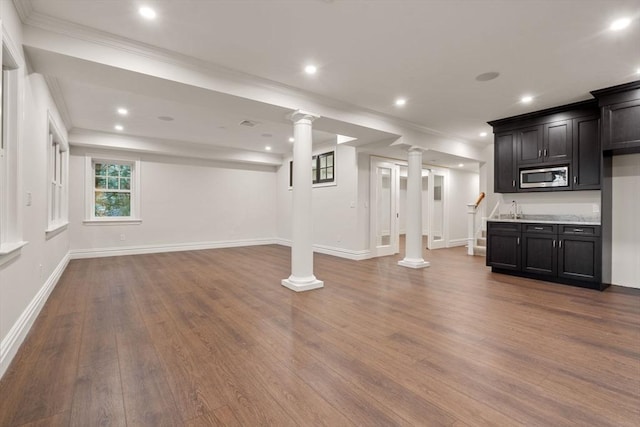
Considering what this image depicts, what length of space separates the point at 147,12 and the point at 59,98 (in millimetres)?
2987

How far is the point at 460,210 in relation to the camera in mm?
9039

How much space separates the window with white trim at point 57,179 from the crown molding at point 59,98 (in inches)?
14.5

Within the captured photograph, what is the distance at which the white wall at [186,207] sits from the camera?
21.3 ft

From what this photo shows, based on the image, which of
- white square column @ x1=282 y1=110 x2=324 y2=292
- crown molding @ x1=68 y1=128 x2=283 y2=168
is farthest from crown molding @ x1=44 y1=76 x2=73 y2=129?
white square column @ x1=282 y1=110 x2=324 y2=292

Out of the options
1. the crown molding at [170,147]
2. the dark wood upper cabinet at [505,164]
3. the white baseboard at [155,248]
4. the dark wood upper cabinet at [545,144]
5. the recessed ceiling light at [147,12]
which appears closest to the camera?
the recessed ceiling light at [147,12]

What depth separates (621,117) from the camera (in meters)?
3.82

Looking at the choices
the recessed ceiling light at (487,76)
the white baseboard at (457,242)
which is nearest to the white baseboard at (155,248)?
the white baseboard at (457,242)

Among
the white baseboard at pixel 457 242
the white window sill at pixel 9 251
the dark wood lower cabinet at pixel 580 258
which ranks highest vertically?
the white window sill at pixel 9 251

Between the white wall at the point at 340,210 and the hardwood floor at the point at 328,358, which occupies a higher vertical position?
the white wall at the point at 340,210

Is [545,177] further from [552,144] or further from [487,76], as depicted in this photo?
[487,76]

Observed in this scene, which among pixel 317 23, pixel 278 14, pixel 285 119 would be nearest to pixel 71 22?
pixel 278 14

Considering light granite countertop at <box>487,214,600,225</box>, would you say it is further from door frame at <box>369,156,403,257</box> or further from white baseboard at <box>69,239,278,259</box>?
white baseboard at <box>69,239,278,259</box>

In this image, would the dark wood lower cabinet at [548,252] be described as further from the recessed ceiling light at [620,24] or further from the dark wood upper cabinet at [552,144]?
the recessed ceiling light at [620,24]

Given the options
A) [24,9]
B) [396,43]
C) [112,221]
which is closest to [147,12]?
[24,9]
